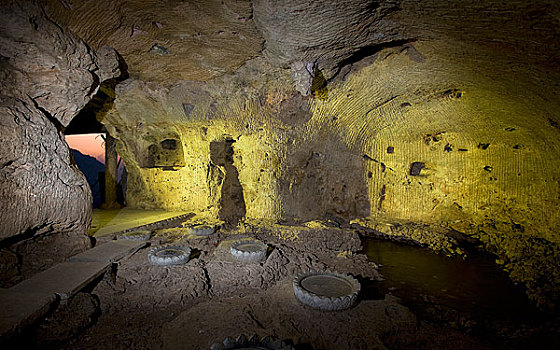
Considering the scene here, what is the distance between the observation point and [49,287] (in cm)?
316

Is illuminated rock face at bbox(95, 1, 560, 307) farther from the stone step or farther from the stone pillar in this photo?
the stone step

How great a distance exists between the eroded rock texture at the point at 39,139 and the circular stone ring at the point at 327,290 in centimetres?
353

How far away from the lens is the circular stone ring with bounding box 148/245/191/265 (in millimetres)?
4094

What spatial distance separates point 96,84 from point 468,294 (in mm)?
6654

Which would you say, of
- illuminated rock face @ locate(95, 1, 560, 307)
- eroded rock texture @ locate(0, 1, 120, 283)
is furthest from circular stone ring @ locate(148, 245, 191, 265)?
illuminated rock face @ locate(95, 1, 560, 307)

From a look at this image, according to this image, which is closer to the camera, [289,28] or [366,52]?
[289,28]

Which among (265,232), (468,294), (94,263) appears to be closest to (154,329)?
(94,263)

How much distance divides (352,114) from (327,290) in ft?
13.4

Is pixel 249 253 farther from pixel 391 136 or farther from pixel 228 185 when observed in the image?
pixel 391 136

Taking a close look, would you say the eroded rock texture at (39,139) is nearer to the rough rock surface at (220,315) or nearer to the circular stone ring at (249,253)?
the rough rock surface at (220,315)

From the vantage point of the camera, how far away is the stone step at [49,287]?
8.27ft

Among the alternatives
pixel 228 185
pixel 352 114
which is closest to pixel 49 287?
pixel 228 185

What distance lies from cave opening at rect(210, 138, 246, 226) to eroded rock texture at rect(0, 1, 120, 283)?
3.19m

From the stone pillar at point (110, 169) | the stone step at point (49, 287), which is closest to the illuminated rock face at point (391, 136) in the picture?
the stone pillar at point (110, 169)
